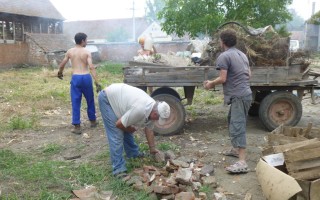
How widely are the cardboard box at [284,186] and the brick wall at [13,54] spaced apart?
23168mm

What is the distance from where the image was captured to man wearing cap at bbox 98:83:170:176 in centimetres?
429

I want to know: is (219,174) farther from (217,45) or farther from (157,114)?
(217,45)

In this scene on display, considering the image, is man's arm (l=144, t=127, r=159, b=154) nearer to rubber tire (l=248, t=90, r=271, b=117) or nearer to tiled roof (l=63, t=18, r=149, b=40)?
rubber tire (l=248, t=90, r=271, b=117)

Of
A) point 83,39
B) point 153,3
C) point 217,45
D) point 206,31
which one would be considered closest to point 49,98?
point 83,39

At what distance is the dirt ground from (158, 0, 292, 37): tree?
11.5 feet

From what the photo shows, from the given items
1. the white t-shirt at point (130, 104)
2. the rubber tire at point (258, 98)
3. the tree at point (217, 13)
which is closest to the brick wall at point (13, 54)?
the tree at point (217, 13)

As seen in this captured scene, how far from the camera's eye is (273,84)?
6.75 meters

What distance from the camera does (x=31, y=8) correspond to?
27.2m

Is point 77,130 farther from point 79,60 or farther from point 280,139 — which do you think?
point 280,139

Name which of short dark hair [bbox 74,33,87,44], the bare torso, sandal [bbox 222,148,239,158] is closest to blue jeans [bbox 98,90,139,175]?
sandal [bbox 222,148,239,158]

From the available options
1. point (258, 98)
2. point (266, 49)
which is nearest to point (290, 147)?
point (266, 49)

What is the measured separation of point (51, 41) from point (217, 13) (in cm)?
1876

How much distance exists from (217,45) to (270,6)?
201 inches

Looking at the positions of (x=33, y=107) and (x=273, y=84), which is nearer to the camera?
(x=273, y=84)
